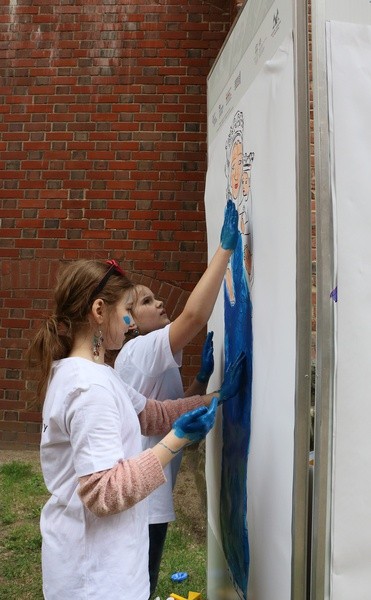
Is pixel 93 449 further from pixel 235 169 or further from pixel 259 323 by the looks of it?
pixel 235 169

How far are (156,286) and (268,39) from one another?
124 inches

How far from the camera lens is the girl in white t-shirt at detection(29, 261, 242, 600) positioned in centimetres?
140

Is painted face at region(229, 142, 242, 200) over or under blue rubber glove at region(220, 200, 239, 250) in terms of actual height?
over

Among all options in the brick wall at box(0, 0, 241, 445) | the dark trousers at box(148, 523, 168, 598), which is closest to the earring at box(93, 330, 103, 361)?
the dark trousers at box(148, 523, 168, 598)

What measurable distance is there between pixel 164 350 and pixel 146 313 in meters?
0.32

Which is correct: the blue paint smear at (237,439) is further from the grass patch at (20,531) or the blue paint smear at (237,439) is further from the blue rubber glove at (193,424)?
the grass patch at (20,531)

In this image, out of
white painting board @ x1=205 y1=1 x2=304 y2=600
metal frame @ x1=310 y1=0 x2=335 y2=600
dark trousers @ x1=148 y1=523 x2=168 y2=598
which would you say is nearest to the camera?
metal frame @ x1=310 y1=0 x2=335 y2=600

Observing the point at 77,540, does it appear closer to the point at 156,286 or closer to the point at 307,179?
the point at 307,179

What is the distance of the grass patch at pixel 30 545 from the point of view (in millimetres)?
3264

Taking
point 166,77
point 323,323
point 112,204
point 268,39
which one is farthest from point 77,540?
point 166,77

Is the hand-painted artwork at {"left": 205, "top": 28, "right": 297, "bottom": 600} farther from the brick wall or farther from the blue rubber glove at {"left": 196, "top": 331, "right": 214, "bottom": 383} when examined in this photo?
the brick wall

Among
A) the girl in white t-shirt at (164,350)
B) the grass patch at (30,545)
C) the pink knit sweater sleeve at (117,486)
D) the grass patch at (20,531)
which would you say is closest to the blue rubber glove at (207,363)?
the girl in white t-shirt at (164,350)

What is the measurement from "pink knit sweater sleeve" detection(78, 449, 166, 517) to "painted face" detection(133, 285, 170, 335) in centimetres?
94

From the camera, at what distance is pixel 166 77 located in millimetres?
4629
